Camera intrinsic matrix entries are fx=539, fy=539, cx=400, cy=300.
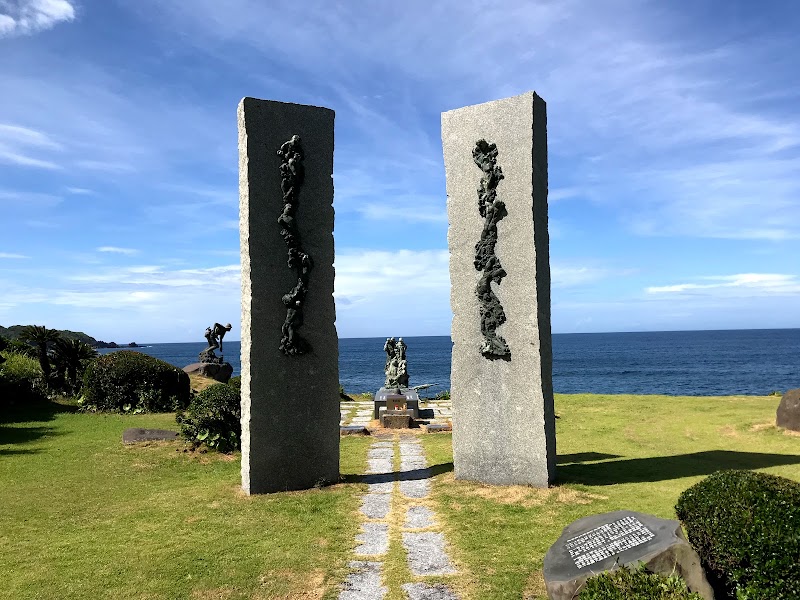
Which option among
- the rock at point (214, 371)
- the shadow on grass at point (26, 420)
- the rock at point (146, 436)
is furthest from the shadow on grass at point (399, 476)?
the rock at point (214, 371)

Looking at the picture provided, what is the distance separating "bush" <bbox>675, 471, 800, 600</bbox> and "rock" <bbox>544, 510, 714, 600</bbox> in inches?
13.8

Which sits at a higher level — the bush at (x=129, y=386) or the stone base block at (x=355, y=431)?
the bush at (x=129, y=386)

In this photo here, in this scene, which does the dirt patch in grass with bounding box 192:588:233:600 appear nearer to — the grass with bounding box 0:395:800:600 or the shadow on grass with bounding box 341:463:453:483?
the grass with bounding box 0:395:800:600

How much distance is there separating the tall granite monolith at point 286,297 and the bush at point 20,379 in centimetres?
1380

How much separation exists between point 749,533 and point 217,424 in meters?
11.3

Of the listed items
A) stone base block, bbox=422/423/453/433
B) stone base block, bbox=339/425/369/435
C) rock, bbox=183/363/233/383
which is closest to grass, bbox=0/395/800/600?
stone base block, bbox=422/423/453/433

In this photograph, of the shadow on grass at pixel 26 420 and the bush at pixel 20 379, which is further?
the bush at pixel 20 379

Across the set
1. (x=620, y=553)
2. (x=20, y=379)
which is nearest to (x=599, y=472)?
(x=620, y=553)

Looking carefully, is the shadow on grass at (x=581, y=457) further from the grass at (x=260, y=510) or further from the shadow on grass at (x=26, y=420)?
the shadow on grass at (x=26, y=420)

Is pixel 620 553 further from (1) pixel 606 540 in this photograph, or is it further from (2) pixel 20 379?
(2) pixel 20 379

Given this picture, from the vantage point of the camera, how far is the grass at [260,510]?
21.3ft

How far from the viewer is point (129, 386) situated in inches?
773

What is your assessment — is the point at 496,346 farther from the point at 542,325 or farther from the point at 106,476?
the point at 106,476

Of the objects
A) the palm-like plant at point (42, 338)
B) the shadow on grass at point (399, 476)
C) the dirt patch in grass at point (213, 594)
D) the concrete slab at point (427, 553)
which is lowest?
the shadow on grass at point (399, 476)
